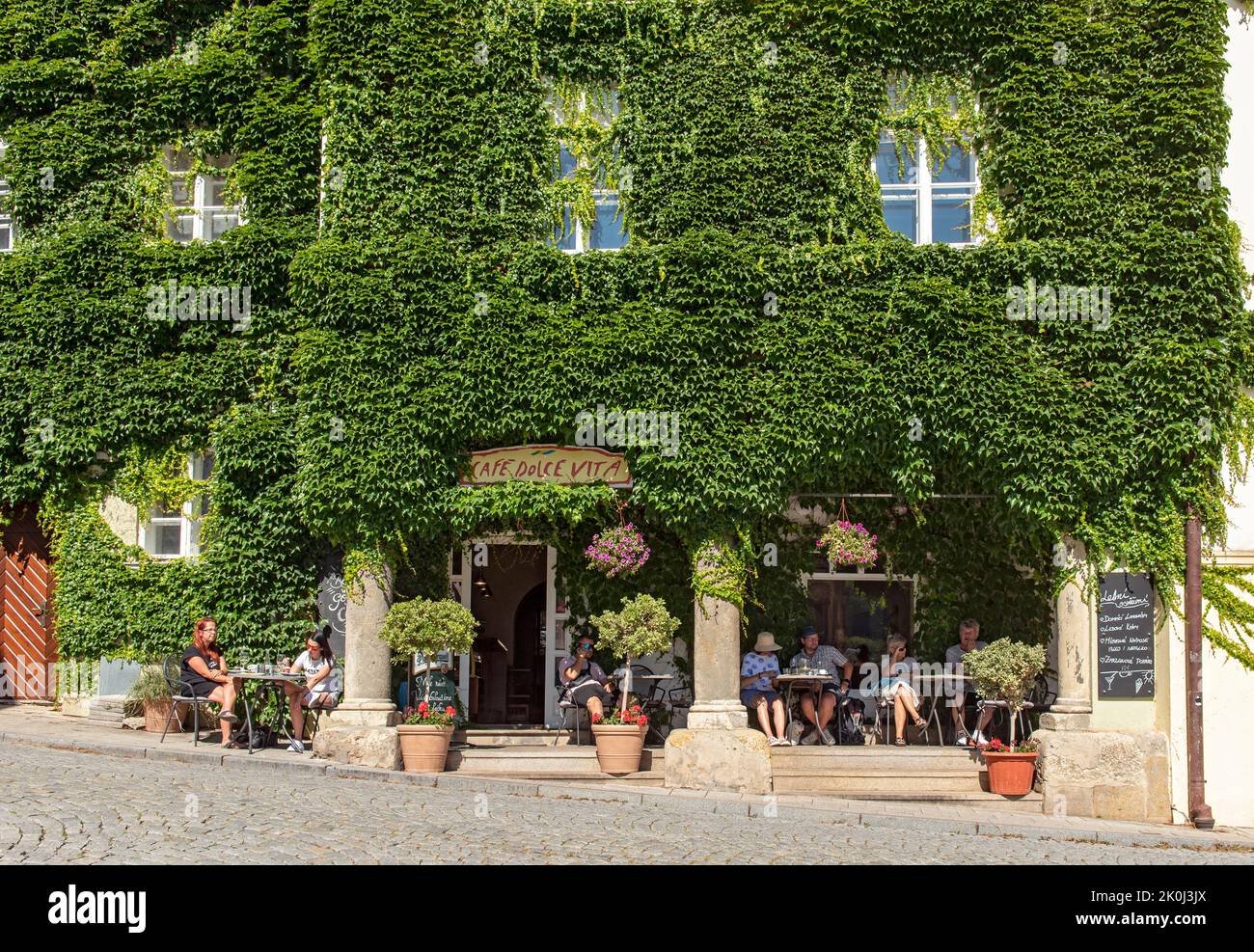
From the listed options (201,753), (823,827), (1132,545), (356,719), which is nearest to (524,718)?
(356,719)

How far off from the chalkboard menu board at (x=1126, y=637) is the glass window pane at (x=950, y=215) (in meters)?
4.39

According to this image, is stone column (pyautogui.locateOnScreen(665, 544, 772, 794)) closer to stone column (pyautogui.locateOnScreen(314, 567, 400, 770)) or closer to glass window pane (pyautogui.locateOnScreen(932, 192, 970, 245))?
stone column (pyautogui.locateOnScreen(314, 567, 400, 770))

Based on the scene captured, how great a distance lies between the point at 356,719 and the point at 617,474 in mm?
4071

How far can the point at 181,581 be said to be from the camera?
54.0ft

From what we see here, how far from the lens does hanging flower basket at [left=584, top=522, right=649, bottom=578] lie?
50.9 ft

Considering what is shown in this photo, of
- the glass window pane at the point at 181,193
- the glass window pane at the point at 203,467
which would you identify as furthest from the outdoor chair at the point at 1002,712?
the glass window pane at the point at 181,193

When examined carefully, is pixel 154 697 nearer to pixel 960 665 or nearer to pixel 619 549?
pixel 619 549

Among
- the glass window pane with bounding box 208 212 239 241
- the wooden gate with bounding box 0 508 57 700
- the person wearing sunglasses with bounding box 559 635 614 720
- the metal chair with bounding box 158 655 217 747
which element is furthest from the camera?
the wooden gate with bounding box 0 508 57 700

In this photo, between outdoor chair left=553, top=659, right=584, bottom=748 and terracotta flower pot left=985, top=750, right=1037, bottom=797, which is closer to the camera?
terracotta flower pot left=985, top=750, right=1037, bottom=797

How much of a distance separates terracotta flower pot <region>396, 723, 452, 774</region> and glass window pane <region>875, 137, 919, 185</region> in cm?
831

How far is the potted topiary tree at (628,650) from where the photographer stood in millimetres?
14883

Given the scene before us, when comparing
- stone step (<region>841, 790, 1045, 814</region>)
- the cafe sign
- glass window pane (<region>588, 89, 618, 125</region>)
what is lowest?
stone step (<region>841, 790, 1045, 814</region>)

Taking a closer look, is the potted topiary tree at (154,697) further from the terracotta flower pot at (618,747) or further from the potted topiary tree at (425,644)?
the terracotta flower pot at (618,747)

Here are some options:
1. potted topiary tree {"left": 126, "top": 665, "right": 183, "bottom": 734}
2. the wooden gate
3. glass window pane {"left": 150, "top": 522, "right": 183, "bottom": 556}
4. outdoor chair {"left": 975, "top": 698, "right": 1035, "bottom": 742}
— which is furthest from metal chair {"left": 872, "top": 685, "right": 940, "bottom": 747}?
the wooden gate
